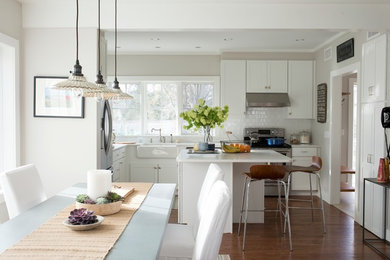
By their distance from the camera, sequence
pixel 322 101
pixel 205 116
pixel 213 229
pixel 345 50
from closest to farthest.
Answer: pixel 213 229
pixel 205 116
pixel 345 50
pixel 322 101

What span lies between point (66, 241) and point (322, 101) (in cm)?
540

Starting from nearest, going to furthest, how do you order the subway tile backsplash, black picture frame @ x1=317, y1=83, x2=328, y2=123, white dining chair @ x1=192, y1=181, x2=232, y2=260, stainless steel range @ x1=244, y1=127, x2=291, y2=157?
white dining chair @ x1=192, y1=181, x2=232, y2=260, black picture frame @ x1=317, y1=83, x2=328, y2=123, stainless steel range @ x1=244, y1=127, x2=291, y2=157, the subway tile backsplash

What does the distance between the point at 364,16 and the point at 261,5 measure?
1.16 meters

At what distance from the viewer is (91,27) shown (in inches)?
162

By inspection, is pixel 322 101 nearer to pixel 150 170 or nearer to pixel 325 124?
pixel 325 124

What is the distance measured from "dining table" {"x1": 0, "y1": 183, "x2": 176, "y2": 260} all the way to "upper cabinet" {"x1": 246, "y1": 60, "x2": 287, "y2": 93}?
14.1ft

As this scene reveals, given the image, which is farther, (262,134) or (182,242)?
(262,134)

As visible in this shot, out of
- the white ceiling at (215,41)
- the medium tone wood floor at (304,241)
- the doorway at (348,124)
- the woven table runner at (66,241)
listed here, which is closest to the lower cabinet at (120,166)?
the medium tone wood floor at (304,241)

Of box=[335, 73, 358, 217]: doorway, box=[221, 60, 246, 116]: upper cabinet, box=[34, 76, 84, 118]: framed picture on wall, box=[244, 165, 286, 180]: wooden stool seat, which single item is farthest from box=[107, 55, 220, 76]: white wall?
box=[244, 165, 286, 180]: wooden stool seat

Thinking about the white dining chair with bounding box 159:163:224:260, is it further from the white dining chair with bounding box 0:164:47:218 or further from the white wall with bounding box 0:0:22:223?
the white wall with bounding box 0:0:22:223

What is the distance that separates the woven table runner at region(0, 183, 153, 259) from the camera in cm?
158

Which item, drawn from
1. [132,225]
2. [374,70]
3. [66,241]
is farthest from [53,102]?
[374,70]

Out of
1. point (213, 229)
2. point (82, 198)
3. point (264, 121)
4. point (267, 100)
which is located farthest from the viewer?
point (264, 121)

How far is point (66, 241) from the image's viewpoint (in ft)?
5.75
